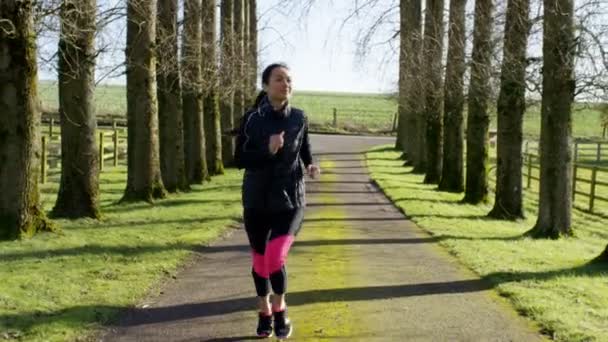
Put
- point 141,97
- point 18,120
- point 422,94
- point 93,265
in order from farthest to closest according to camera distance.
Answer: point 422,94, point 141,97, point 18,120, point 93,265

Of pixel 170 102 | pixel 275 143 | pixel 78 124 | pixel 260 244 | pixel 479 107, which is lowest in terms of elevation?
pixel 260 244

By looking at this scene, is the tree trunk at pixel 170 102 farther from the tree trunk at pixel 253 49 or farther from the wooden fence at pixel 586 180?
the wooden fence at pixel 586 180

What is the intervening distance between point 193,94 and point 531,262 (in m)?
14.0

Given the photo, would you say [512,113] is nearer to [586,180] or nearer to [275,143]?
[586,180]

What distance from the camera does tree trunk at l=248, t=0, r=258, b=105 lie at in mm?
29064

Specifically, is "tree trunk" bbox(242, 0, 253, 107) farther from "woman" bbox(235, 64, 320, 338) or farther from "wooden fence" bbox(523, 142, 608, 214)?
"woman" bbox(235, 64, 320, 338)

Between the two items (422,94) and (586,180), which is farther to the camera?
(422,94)

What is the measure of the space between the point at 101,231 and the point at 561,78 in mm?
7535

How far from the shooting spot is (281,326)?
19.6 ft

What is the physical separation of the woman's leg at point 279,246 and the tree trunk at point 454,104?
13.0 metres

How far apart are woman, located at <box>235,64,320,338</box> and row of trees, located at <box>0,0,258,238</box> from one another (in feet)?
8.02

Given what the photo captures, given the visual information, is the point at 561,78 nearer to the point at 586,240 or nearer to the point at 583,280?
the point at 586,240

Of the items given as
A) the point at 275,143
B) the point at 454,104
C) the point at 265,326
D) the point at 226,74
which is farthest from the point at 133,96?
the point at 275,143

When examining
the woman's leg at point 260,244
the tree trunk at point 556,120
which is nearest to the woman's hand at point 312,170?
the woman's leg at point 260,244
